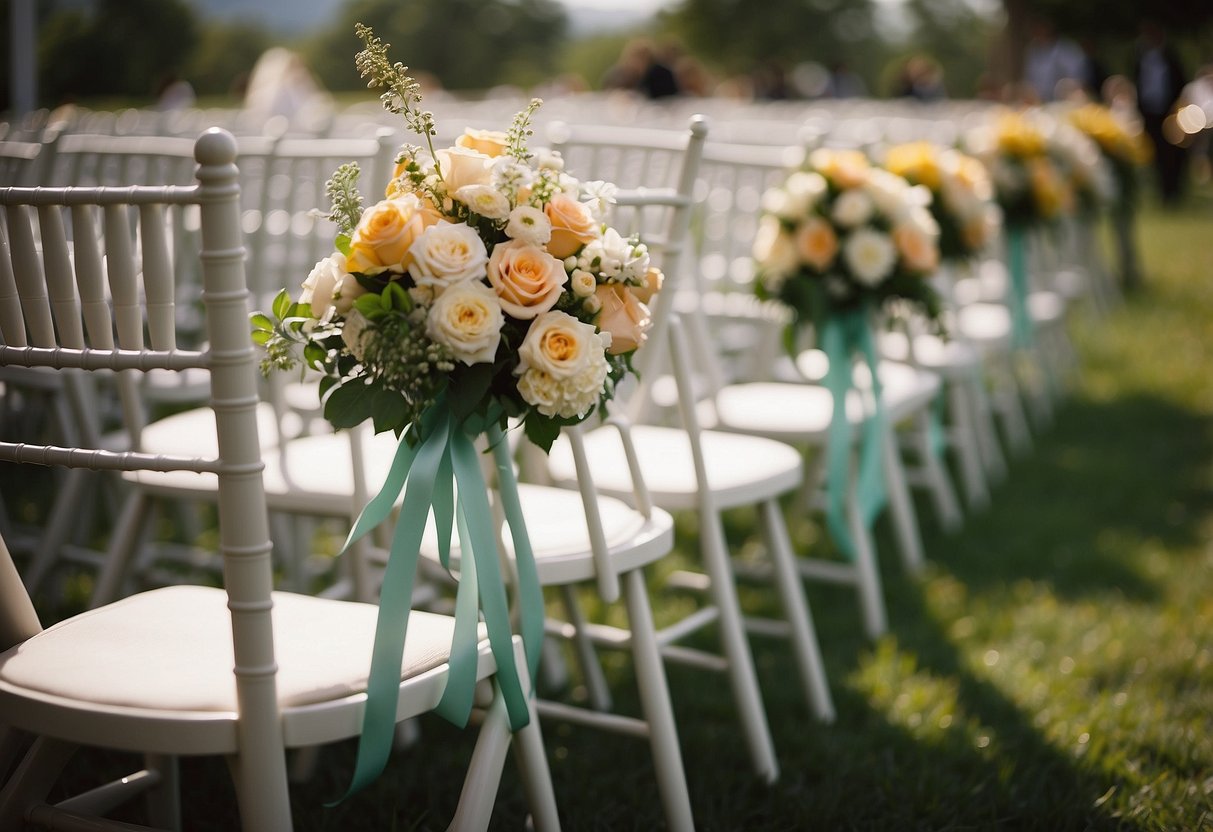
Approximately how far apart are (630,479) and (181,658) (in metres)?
1.06

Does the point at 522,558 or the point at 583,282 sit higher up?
the point at 583,282

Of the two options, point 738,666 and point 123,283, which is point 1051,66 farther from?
point 123,283

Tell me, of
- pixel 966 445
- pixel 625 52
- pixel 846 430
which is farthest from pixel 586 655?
pixel 625 52

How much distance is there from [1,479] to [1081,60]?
13749 millimetres

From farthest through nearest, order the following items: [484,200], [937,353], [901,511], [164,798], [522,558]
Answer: [937,353]
[901,511]
[164,798]
[522,558]
[484,200]

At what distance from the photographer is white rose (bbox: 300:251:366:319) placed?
5.12 feet

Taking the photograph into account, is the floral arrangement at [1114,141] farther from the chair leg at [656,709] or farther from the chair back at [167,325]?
the chair back at [167,325]

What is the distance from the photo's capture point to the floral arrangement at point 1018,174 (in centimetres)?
529

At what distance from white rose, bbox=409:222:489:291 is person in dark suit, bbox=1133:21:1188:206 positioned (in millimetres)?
15346

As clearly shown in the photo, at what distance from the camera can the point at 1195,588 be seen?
366 cm

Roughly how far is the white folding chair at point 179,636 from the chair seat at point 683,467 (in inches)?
31.6

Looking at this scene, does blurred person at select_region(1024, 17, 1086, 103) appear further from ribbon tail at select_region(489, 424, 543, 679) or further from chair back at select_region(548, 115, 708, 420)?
ribbon tail at select_region(489, 424, 543, 679)

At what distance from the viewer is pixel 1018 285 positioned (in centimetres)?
533

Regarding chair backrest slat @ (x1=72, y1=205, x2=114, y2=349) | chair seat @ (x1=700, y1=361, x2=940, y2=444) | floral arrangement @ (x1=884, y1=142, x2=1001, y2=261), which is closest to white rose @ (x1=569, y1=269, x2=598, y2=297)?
chair backrest slat @ (x1=72, y1=205, x2=114, y2=349)
